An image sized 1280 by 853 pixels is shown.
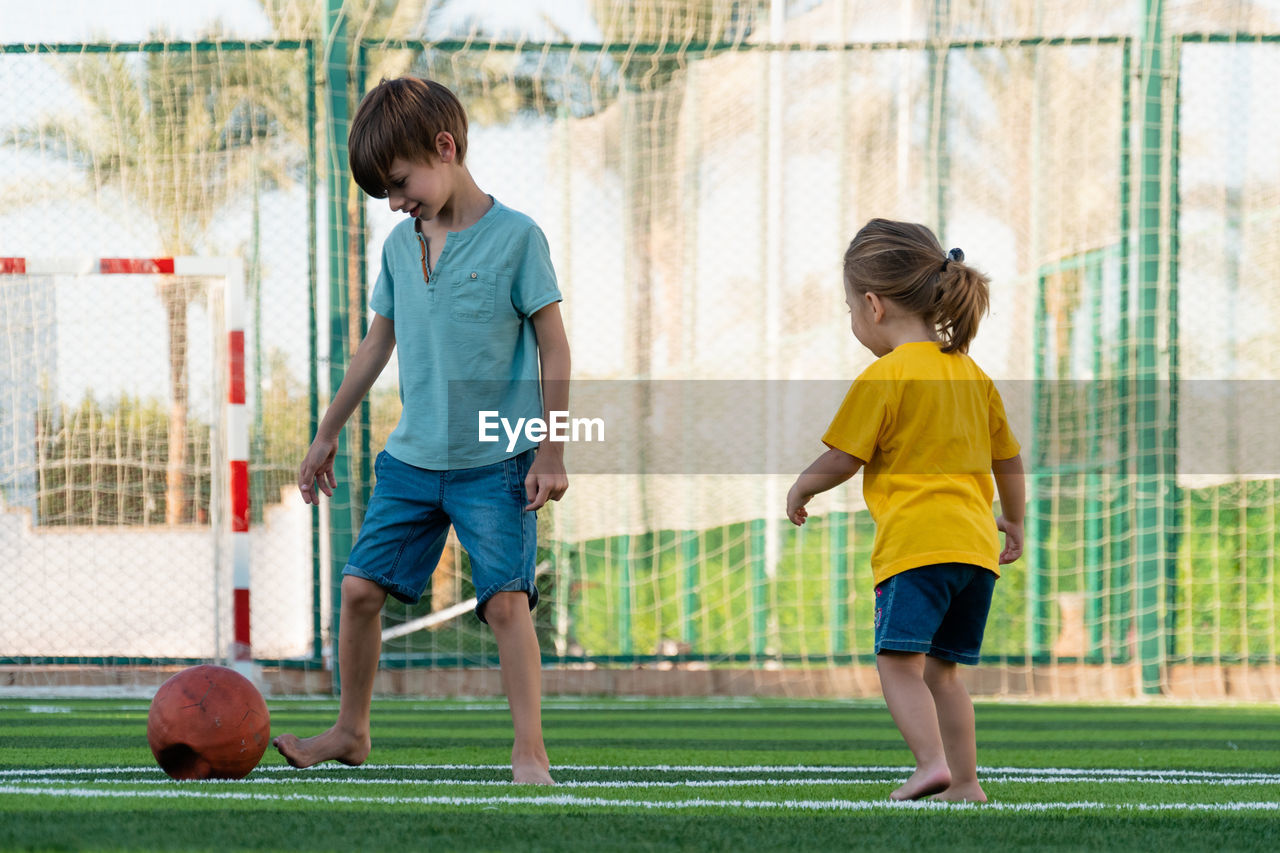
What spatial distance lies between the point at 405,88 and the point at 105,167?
4.64 m

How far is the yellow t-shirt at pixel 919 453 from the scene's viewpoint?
108 inches

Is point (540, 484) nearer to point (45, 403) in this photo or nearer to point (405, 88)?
point (405, 88)

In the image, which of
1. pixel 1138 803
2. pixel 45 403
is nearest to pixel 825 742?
pixel 1138 803

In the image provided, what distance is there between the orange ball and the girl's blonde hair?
4.92 feet

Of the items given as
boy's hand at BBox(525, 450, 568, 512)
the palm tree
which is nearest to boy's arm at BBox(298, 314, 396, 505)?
boy's hand at BBox(525, 450, 568, 512)

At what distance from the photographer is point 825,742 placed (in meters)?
4.45

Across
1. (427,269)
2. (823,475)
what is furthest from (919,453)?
(427,269)

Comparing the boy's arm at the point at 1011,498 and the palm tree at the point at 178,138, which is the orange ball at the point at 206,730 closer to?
the boy's arm at the point at 1011,498

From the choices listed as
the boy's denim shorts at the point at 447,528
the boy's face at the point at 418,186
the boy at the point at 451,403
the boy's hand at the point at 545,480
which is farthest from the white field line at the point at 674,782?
the boy's face at the point at 418,186

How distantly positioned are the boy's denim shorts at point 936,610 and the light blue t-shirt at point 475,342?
2.62 feet

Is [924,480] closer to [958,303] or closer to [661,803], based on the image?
[958,303]

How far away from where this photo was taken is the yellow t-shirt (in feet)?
8.99

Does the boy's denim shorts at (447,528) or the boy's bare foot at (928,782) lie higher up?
the boy's denim shorts at (447,528)

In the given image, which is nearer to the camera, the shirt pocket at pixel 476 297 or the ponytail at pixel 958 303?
the ponytail at pixel 958 303
